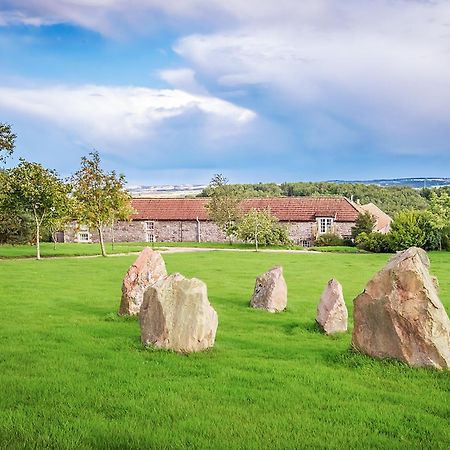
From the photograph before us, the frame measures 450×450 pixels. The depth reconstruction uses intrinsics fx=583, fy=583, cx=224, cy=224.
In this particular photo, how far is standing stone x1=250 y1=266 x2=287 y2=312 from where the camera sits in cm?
1712

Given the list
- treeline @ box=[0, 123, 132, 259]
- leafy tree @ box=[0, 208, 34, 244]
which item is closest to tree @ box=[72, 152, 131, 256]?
treeline @ box=[0, 123, 132, 259]

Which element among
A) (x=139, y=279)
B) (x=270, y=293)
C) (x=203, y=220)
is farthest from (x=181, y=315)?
(x=203, y=220)

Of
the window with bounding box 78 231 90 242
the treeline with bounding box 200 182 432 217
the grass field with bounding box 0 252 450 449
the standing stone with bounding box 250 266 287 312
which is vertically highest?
the treeline with bounding box 200 182 432 217

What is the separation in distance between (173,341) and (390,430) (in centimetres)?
498

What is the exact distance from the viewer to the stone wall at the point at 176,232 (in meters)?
65.3

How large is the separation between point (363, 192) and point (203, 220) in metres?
42.6

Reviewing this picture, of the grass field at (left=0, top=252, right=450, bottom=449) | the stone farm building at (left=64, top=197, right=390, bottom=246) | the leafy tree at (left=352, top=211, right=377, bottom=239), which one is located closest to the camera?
the grass field at (left=0, top=252, right=450, bottom=449)

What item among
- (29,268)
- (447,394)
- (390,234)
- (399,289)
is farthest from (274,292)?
(390,234)

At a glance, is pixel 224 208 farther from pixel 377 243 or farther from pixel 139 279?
pixel 139 279

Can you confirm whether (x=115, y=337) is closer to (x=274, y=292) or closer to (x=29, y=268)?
(x=274, y=292)

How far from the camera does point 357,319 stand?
10336 millimetres

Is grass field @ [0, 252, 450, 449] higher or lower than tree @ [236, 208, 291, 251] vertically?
lower

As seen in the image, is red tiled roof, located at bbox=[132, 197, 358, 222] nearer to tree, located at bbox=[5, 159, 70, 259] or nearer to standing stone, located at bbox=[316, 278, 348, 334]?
tree, located at bbox=[5, 159, 70, 259]

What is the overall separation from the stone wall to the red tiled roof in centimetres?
73
